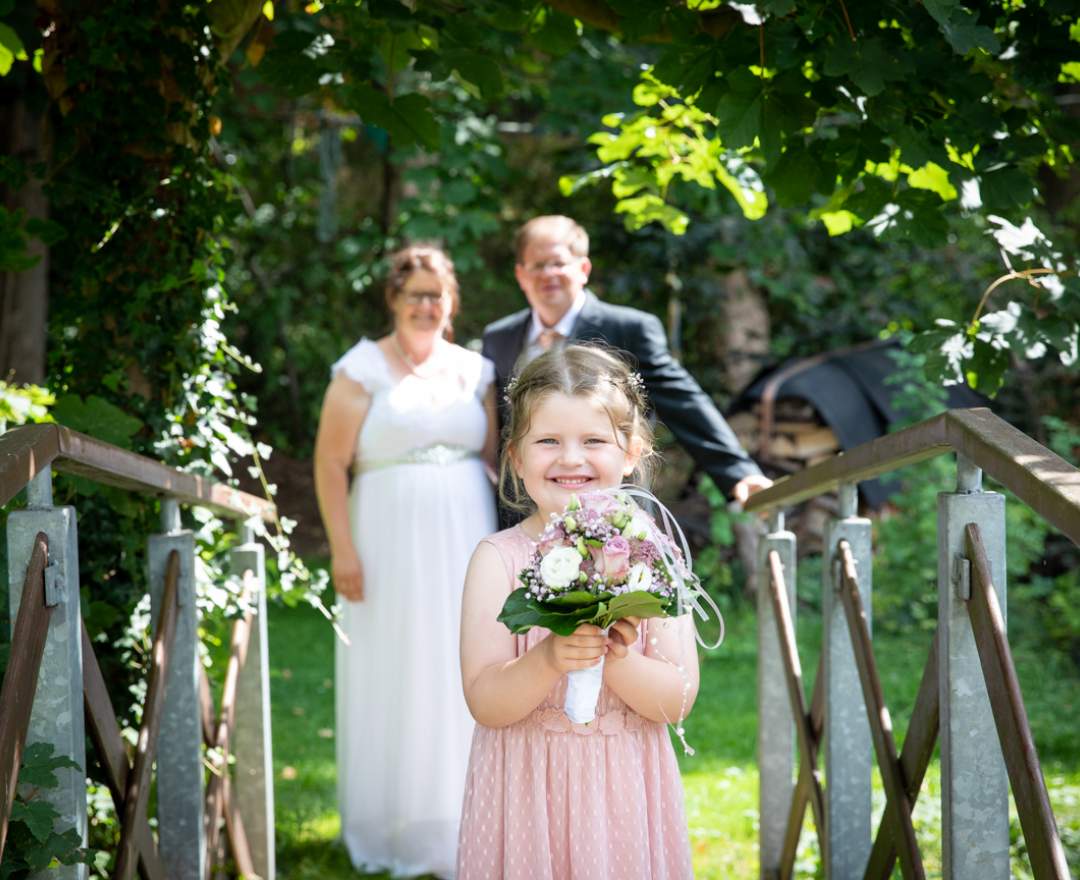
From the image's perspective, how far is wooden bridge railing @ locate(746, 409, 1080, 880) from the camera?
1.95m

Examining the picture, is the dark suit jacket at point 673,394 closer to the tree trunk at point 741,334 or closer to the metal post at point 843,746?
the metal post at point 843,746

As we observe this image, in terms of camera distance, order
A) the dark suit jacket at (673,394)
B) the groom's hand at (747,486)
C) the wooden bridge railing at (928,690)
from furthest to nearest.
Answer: the dark suit jacket at (673,394) < the groom's hand at (747,486) < the wooden bridge railing at (928,690)

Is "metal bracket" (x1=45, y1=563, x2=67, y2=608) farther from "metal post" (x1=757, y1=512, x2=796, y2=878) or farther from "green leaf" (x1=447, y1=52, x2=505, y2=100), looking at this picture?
"metal post" (x1=757, y1=512, x2=796, y2=878)

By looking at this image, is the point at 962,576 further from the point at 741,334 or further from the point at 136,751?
the point at 741,334

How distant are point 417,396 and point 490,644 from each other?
239 cm

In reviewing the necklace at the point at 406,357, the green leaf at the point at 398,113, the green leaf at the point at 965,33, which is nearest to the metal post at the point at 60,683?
the green leaf at the point at 398,113

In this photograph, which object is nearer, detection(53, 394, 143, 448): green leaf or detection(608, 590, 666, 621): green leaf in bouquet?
detection(608, 590, 666, 621): green leaf in bouquet

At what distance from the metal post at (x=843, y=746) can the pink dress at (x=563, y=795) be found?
0.84 meters

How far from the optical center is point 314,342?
43.9 feet

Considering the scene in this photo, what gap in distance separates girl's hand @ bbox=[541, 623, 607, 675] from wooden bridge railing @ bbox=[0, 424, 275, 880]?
778 mm

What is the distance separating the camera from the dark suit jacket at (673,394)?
4.31m

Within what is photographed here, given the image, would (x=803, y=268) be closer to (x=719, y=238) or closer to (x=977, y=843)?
(x=719, y=238)

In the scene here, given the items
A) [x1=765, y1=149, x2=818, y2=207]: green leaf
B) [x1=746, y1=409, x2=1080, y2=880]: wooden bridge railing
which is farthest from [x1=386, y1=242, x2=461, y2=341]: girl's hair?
[x1=765, y1=149, x2=818, y2=207]: green leaf

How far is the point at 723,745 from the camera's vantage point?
642 centimetres
